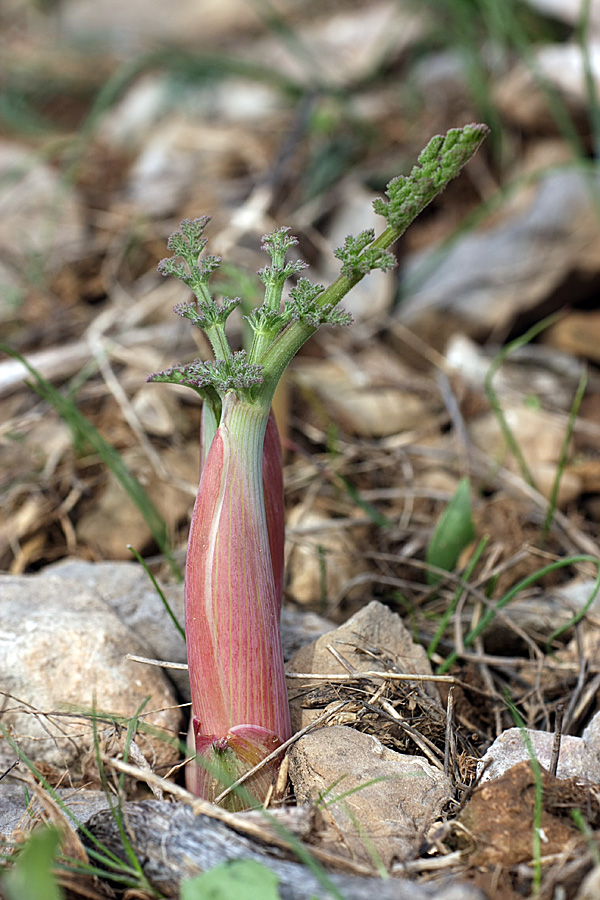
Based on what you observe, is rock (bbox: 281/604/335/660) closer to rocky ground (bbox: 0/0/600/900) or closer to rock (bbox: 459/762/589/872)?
rocky ground (bbox: 0/0/600/900)

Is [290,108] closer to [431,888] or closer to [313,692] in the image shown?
[313,692]

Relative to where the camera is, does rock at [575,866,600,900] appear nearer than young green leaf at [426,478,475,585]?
Yes

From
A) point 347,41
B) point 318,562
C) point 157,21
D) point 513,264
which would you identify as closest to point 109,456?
point 318,562

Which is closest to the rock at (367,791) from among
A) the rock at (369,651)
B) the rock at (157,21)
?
the rock at (369,651)

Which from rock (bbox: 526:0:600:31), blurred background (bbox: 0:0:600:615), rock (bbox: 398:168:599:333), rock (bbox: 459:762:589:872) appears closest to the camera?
rock (bbox: 459:762:589:872)

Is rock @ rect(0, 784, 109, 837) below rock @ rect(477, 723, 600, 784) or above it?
above

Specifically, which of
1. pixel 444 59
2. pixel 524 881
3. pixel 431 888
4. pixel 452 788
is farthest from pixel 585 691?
pixel 444 59

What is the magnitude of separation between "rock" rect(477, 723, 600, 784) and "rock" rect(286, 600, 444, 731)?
0.48 ft

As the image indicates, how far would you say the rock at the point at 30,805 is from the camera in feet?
4.31

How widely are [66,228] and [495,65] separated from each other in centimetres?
249

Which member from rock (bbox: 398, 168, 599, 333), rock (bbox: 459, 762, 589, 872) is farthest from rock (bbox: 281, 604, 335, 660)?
rock (bbox: 398, 168, 599, 333)

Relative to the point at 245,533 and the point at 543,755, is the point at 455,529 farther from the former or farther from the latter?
the point at 245,533

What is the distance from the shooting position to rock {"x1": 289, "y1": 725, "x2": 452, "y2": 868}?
1.16 metres

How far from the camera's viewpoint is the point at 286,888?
100 centimetres
